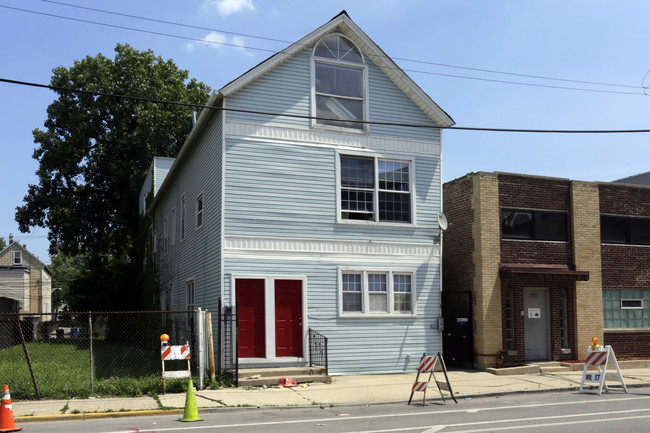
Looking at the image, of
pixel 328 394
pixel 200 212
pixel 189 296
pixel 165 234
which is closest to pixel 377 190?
pixel 200 212

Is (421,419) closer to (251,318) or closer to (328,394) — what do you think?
(328,394)

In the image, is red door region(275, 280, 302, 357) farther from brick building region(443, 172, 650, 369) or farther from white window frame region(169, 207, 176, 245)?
white window frame region(169, 207, 176, 245)

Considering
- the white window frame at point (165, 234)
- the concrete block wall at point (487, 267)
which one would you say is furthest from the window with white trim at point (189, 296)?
the concrete block wall at point (487, 267)

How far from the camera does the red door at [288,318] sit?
16.6 m

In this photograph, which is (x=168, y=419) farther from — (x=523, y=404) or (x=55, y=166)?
(x=55, y=166)

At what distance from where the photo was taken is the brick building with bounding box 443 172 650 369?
1844 cm

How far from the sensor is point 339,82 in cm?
→ 1822

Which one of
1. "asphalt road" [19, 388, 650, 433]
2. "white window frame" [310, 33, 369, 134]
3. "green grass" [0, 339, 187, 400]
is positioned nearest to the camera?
"asphalt road" [19, 388, 650, 433]

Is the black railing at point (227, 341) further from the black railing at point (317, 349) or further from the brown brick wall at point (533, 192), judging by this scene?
the brown brick wall at point (533, 192)

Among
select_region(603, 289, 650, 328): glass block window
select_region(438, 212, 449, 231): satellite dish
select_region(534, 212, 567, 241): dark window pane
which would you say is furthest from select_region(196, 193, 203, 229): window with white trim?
select_region(603, 289, 650, 328): glass block window

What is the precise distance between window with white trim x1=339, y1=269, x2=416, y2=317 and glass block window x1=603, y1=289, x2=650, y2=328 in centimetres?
689

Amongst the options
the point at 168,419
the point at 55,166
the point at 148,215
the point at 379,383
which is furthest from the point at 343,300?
the point at 55,166

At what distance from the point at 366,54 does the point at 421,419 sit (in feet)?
37.3

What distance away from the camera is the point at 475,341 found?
18.4m
